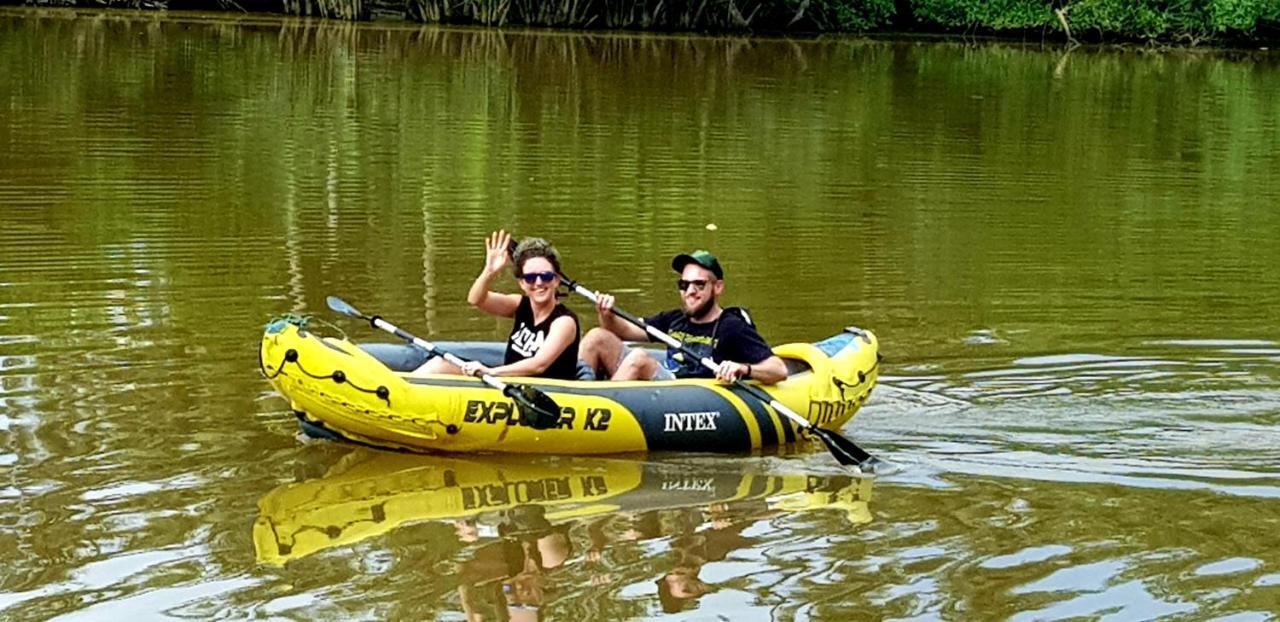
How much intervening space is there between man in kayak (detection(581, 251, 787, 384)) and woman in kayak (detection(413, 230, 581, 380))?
0.83 feet

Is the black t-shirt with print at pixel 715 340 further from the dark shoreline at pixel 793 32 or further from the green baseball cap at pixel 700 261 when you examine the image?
the dark shoreline at pixel 793 32

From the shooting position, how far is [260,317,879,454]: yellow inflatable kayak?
7.68 metres

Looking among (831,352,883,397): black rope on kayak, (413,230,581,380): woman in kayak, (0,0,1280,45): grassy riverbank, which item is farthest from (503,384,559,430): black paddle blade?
(0,0,1280,45): grassy riverbank

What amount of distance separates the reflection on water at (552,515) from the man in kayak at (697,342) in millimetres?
563

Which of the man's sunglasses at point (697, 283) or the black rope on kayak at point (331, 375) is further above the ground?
the man's sunglasses at point (697, 283)

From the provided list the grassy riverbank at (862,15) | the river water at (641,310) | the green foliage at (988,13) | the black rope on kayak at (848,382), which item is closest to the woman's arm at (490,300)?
the river water at (641,310)

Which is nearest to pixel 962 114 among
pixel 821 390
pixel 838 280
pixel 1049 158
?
pixel 1049 158

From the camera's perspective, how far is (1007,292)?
12.3 m

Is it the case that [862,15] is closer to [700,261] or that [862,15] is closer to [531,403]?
[700,261]

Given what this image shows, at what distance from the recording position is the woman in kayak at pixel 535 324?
26.8 feet

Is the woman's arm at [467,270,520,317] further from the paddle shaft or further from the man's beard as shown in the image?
the man's beard

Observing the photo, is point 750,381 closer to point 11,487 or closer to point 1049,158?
point 11,487

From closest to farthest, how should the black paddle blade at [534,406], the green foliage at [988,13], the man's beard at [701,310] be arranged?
the black paddle blade at [534,406] → the man's beard at [701,310] → the green foliage at [988,13]

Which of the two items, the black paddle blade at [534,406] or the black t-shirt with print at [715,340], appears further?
the black t-shirt with print at [715,340]
